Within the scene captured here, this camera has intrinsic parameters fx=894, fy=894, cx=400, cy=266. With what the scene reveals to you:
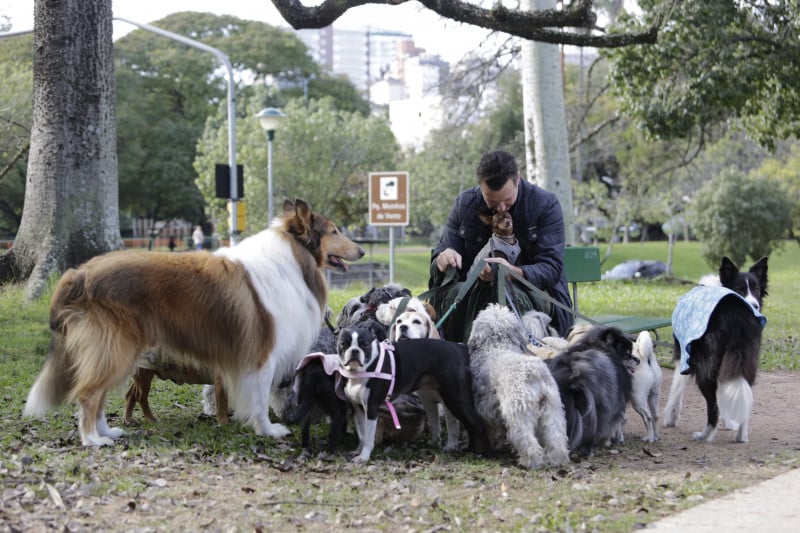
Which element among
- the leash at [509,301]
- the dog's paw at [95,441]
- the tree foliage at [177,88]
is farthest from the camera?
the tree foliage at [177,88]

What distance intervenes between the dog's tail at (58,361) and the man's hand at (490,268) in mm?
3126

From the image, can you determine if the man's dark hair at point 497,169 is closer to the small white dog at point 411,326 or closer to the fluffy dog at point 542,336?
the fluffy dog at point 542,336

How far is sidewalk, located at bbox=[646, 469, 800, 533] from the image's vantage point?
4383mm

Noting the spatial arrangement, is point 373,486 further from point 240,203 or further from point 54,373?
point 240,203

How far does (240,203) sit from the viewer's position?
2367cm

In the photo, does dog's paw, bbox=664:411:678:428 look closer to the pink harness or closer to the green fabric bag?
the green fabric bag

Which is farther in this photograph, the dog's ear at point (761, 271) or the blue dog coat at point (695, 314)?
the dog's ear at point (761, 271)

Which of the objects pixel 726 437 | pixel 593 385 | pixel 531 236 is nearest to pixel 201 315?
pixel 593 385

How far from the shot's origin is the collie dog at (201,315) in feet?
19.2

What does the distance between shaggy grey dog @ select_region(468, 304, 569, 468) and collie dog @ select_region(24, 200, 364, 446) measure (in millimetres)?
1491

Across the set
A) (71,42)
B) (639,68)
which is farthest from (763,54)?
(71,42)

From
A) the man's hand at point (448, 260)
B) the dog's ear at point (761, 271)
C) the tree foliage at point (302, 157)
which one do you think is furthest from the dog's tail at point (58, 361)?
the tree foliage at point (302, 157)

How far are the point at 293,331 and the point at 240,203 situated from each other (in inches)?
692

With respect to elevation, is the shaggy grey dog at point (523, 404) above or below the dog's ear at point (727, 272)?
below
